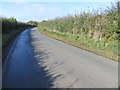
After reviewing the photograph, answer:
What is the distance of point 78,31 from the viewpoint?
23172mm

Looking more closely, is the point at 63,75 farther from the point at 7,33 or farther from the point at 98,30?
the point at 7,33

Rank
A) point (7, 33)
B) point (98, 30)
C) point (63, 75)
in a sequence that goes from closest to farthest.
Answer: point (63, 75)
point (98, 30)
point (7, 33)

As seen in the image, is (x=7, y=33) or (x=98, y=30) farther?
(x=7, y=33)

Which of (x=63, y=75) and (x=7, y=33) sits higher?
(x=7, y=33)

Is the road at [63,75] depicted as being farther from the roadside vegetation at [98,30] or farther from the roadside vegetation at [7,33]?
the roadside vegetation at [7,33]

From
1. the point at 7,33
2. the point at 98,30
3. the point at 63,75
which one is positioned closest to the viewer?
the point at 63,75

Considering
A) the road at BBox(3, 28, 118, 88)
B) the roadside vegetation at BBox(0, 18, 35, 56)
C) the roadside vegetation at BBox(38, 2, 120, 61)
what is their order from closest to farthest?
the road at BBox(3, 28, 118, 88)
the roadside vegetation at BBox(38, 2, 120, 61)
the roadside vegetation at BBox(0, 18, 35, 56)

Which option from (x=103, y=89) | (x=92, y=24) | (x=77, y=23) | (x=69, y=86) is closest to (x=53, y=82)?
(x=69, y=86)

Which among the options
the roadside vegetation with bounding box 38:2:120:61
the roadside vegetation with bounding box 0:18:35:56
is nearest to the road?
the roadside vegetation with bounding box 38:2:120:61

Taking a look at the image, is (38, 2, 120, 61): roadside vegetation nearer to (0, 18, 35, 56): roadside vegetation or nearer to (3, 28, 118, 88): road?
(3, 28, 118, 88): road

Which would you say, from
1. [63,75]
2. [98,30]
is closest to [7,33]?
[98,30]

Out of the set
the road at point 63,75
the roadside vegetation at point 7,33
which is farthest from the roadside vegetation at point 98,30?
the roadside vegetation at point 7,33

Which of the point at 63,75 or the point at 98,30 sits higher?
the point at 98,30

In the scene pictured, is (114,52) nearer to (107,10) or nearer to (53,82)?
(107,10)
